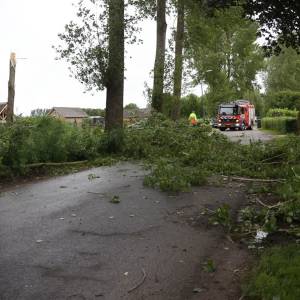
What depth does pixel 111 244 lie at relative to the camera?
6.76 metres

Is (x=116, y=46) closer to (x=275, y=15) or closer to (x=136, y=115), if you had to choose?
(x=136, y=115)

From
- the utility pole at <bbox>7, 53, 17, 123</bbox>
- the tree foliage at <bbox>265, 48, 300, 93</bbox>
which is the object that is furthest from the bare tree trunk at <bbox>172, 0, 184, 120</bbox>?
the tree foliage at <bbox>265, 48, 300, 93</bbox>

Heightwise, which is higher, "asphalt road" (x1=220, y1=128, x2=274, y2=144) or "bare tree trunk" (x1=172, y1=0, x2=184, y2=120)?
"bare tree trunk" (x1=172, y1=0, x2=184, y2=120)

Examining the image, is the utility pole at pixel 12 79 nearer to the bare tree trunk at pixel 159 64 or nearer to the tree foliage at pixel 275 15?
the bare tree trunk at pixel 159 64

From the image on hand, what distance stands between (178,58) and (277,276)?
68.8ft

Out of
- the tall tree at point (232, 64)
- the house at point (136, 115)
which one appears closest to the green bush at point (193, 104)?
the tall tree at point (232, 64)

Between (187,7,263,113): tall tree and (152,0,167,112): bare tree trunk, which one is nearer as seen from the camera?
(152,0,167,112): bare tree trunk

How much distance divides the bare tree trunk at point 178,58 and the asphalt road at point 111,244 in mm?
14436

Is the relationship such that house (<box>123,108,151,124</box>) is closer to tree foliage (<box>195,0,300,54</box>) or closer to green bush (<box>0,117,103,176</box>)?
green bush (<box>0,117,103,176</box>)

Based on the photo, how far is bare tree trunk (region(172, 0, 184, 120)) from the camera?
25.1 metres

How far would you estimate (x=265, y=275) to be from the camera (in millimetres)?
5234

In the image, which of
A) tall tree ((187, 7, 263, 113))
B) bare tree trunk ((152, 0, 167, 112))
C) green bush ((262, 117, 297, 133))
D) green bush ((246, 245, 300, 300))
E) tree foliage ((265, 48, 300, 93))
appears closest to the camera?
green bush ((246, 245, 300, 300))

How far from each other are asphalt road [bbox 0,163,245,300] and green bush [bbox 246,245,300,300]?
25cm

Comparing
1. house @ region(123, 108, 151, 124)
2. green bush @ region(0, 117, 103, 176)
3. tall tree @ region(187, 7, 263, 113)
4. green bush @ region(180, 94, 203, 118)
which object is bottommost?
green bush @ region(0, 117, 103, 176)
